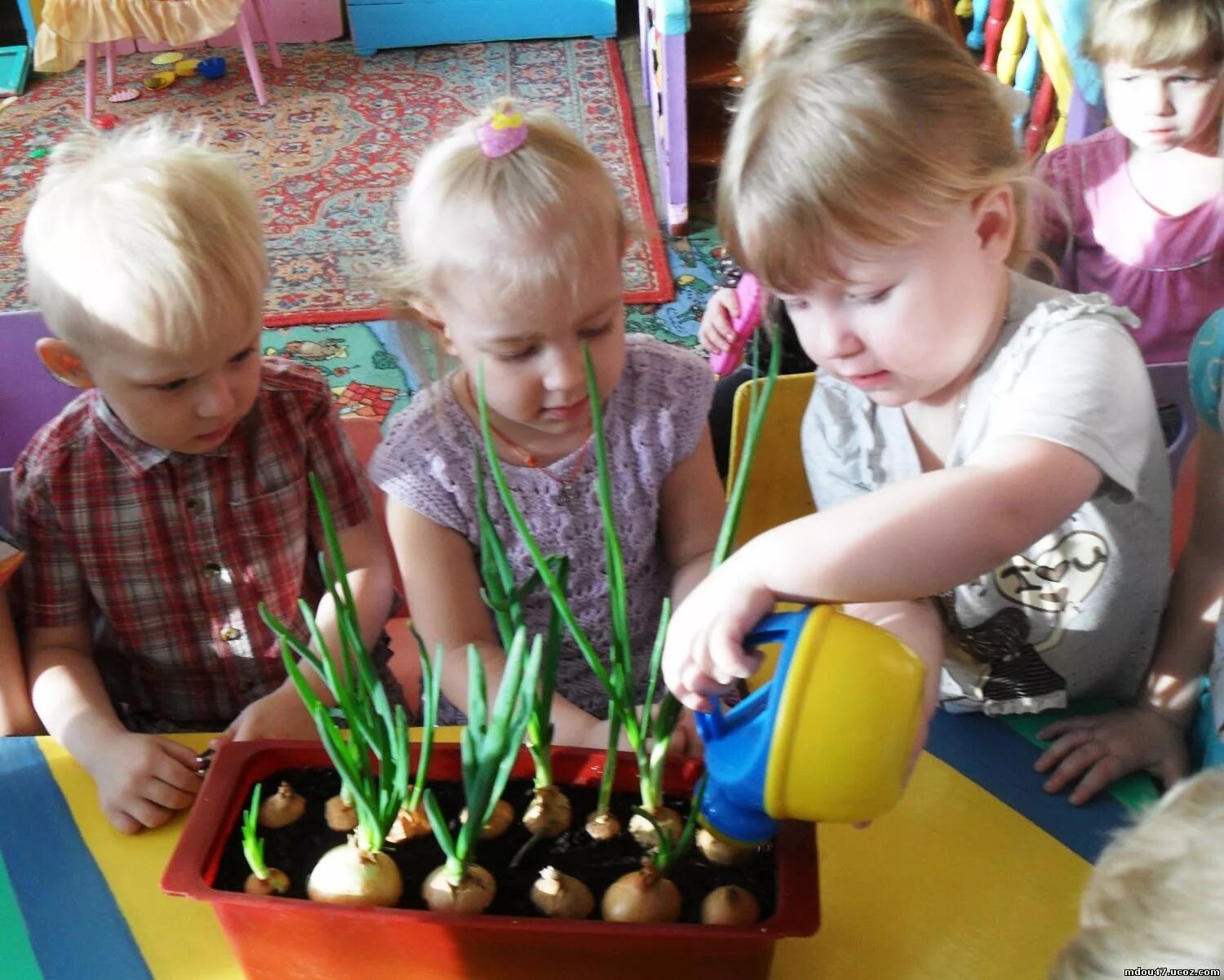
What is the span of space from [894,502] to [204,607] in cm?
72

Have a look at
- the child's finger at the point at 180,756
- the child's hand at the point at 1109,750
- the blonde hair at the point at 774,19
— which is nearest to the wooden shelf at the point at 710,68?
the blonde hair at the point at 774,19

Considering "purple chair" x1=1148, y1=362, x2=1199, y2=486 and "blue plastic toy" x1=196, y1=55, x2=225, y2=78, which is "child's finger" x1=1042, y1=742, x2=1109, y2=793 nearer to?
"purple chair" x1=1148, y1=362, x2=1199, y2=486

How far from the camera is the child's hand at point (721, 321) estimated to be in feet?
4.78

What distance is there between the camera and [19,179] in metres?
3.38

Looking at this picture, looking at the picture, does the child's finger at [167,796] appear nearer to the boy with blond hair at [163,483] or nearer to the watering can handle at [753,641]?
the boy with blond hair at [163,483]

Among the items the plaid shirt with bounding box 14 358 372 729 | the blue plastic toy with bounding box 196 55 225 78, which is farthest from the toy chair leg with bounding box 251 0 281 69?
the plaid shirt with bounding box 14 358 372 729

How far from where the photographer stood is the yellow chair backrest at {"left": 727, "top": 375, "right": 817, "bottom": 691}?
3.24ft

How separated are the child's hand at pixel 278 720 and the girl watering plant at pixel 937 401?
410mm

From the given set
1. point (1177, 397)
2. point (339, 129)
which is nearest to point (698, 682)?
point (1177, 397)

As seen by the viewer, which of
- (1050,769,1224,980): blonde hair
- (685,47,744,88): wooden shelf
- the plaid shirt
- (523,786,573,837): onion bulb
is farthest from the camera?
(685,47,744,88): wooden shelf

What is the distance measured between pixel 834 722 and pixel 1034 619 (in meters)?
0.47

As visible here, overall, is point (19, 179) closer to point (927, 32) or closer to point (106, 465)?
point (106, 465)

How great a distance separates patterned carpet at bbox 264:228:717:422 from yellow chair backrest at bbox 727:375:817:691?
1.41m

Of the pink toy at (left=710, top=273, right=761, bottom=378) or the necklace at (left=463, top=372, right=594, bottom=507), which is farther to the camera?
the pink toy at (left=710, top=273, right=761, bottom=378)
